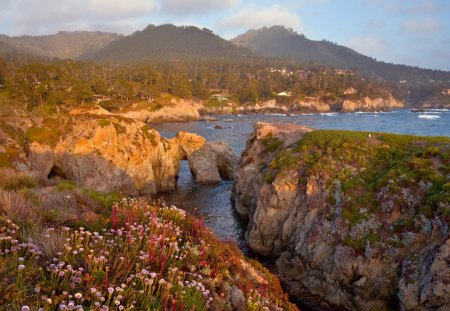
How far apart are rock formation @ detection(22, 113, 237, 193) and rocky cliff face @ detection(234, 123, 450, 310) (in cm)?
1265

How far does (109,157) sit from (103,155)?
1.63 ft

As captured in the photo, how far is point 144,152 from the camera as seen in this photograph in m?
31.7

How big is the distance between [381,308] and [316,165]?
7462mm

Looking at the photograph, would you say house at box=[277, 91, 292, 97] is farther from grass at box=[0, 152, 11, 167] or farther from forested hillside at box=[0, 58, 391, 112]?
grass at box=[0, 152, 11, 167]

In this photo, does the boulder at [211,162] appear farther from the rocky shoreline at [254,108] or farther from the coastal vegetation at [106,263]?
the rocky shoreline at [254,108]

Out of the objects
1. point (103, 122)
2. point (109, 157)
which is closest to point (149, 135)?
point (103, 122)

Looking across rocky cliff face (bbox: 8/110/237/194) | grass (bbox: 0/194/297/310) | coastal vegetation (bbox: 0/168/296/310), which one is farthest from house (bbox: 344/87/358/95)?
grass (bbox: 0/194/297/310)

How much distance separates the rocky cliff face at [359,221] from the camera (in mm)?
12734

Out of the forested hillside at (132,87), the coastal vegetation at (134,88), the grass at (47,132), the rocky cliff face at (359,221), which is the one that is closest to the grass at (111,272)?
the rocky cliff face at (359,221)

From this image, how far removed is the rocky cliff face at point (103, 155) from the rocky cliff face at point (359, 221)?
12.7 meters

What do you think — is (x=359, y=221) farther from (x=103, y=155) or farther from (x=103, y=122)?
(x=103, y=122)

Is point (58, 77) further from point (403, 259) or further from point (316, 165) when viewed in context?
point (403, 259)

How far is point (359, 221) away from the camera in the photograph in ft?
49.1

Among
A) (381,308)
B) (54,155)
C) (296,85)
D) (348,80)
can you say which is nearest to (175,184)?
(54,155)
